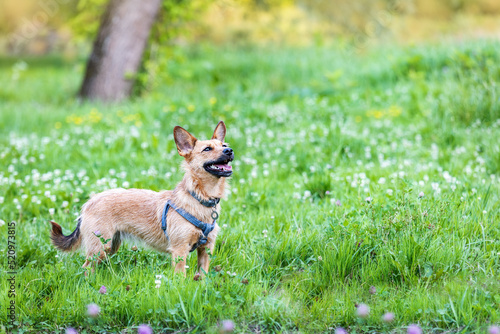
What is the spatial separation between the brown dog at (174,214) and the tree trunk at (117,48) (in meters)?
7.22

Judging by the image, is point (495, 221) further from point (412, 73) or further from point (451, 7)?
point (451, 7)

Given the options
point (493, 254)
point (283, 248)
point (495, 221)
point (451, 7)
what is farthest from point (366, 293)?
point (451, 7)

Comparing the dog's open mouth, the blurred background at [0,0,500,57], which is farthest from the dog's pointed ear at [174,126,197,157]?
the blurred background at [0,0,500,57]

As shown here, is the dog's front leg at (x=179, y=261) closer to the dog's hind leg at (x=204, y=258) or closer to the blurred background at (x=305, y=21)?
the dog's hind leg at (x=204, y=258)

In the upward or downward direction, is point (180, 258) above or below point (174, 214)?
below

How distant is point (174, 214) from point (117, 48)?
7913mm

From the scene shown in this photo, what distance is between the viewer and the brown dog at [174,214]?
385 centimetres

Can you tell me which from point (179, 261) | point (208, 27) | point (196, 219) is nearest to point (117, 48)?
point (208, 27)

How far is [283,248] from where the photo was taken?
4.07 m

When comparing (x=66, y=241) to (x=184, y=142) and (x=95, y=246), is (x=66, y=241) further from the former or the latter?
(x=184, y=142)

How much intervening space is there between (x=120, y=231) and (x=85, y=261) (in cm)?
38

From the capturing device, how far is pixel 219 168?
12.8ft

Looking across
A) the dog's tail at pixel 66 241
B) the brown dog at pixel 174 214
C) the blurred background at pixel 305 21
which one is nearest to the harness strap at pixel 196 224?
the brown dog at pixel 174 214

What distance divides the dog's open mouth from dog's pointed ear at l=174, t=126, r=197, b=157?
0.29 metres
